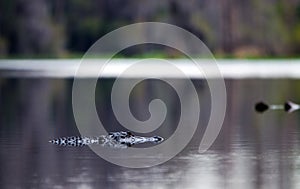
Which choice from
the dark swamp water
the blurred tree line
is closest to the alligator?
the dark swamp water

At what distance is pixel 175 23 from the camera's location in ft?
184

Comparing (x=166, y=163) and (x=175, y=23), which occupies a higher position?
(x=175, y=23)

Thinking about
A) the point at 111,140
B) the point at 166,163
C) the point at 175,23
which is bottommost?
the point at 166,163

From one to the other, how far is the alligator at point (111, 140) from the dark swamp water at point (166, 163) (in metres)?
0.30

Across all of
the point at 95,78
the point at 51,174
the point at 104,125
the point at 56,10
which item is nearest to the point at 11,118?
the point at 104,125

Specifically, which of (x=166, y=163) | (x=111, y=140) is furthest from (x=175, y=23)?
(x=166, y=163)

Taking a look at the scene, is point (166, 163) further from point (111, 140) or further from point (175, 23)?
point (175, 23)

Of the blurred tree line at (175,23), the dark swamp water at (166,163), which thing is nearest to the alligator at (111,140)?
the dark swamp water at (166,163)

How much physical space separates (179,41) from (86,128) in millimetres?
36548

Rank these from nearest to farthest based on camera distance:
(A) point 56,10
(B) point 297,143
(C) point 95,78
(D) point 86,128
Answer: (B) point 297,143
(D) point 86,128
(C) point 95,78
(A) point 56,10

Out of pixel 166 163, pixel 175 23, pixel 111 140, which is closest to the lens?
pixel 166 163

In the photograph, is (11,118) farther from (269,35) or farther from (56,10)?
(56,10)

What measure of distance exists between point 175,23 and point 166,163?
41510 millimetres

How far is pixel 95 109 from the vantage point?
24578mm
